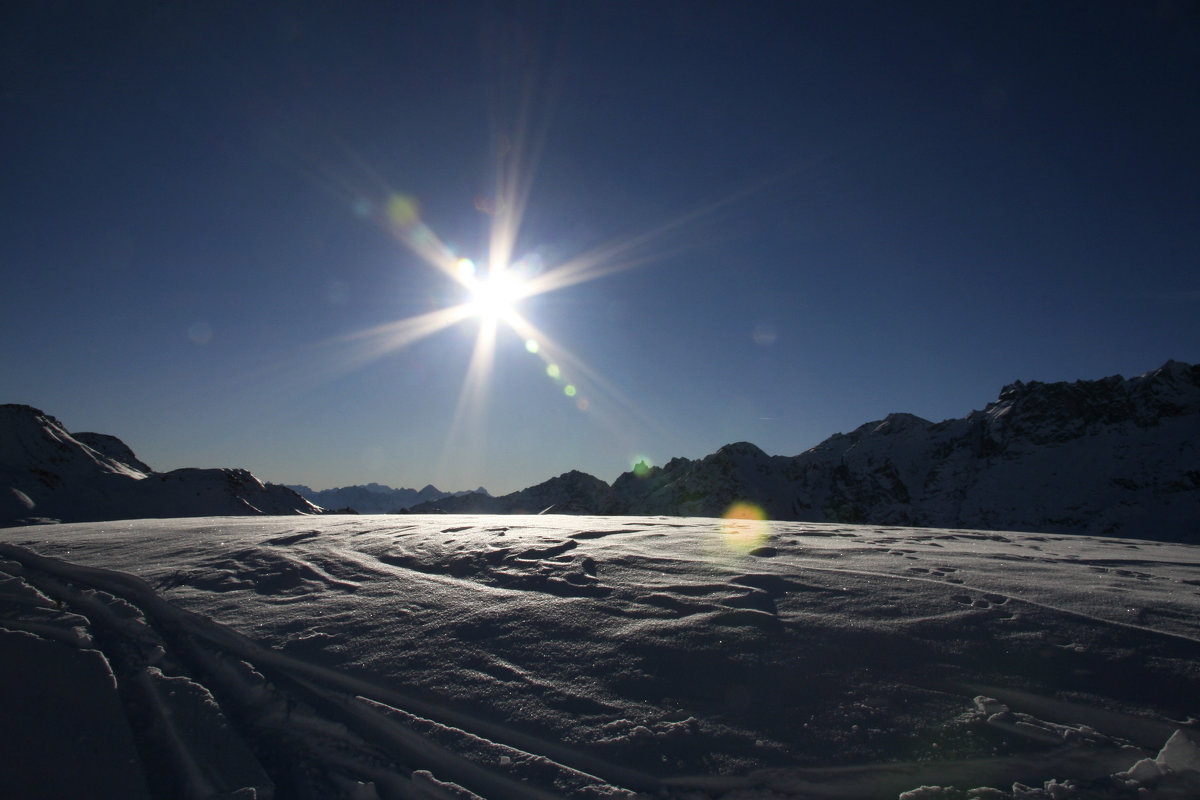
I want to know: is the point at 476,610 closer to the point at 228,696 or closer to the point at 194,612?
the point at 228,696

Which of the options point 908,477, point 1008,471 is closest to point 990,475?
point 1008,471

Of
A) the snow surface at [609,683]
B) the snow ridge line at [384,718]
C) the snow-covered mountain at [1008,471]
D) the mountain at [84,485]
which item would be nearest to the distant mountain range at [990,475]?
the snow-covered mountain at [1008,471]

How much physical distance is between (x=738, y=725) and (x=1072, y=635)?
105 inches

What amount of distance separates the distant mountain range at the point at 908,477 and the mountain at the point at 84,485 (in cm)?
16

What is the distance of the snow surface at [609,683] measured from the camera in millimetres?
2244

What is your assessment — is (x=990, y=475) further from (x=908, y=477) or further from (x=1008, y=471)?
(x=908, y=477)

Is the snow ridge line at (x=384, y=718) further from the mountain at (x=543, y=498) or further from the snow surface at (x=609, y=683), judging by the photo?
the mountain at (x=543, y=498)

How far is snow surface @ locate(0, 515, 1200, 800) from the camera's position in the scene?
2.24 meters

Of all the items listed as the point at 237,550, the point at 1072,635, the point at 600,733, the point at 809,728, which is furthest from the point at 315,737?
the point at 237,550

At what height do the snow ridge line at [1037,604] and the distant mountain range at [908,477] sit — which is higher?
the distant mountain range at [908,477]

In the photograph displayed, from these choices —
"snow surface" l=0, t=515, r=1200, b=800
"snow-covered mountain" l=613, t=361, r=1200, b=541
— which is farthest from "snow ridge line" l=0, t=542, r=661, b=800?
"snow-covered mountain" l=613, t=361, r=1200, b=541

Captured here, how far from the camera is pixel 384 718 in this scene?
2.74 metres

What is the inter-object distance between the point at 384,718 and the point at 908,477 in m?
160

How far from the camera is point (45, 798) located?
7.00ft
